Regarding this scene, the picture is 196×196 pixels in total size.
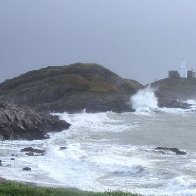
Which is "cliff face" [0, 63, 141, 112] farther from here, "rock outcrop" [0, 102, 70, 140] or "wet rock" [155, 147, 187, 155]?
"wet rock" [155, 147, 187, 155]

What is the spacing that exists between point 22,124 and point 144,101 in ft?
209

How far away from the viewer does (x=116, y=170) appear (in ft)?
115

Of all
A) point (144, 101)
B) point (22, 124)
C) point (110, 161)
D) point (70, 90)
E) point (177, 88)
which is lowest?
point (110, 161)

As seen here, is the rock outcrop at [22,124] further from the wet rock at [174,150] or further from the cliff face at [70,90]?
the cliff face at [70,90]

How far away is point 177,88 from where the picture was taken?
15850 centimetres

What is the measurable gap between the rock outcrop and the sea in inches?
75.2

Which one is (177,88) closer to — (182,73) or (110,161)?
(182,73)

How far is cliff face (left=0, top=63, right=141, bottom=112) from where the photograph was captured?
312ft

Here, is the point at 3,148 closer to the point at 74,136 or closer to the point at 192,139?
the point at 74,136

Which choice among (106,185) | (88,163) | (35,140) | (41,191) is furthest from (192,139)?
(41,191)

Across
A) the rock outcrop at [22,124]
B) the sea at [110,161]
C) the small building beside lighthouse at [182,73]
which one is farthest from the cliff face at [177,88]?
the rock outcrop at [22,124]

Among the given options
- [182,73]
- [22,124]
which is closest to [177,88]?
[182,73]

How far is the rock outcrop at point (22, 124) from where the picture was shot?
2132 inches

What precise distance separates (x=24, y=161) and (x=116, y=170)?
297 inches
